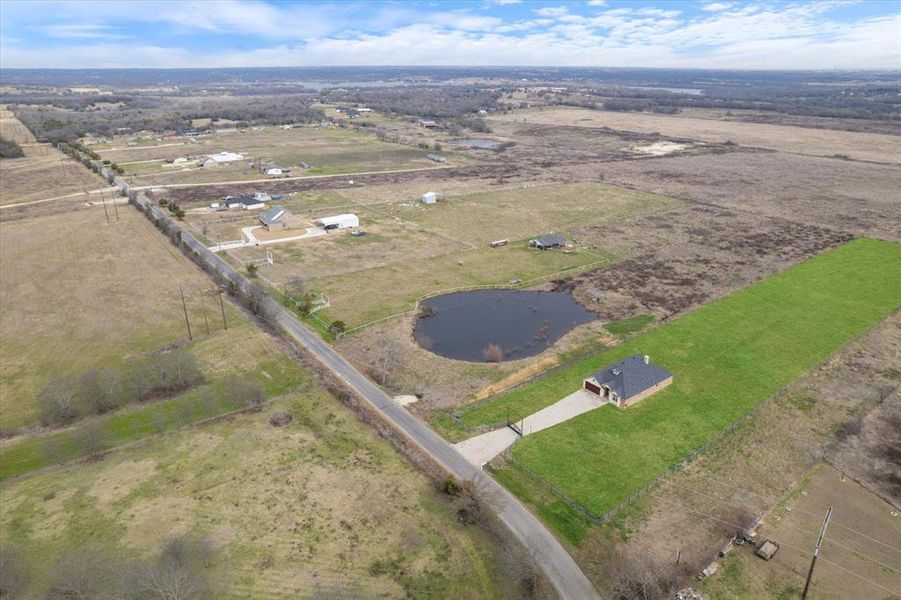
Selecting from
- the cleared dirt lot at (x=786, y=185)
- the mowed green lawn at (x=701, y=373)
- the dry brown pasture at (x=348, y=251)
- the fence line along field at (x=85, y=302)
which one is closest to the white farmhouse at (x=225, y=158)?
the fence line along field at (x=85, y=302)

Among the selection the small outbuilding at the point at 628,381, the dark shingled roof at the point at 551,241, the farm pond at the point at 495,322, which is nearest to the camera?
the small outbuilding at the point at 628,381

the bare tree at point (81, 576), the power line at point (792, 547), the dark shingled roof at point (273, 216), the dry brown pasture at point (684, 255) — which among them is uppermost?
the dark shingled roof at point (273, 216)

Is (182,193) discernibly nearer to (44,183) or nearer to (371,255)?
(44,183)

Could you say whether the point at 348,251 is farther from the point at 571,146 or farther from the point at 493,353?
the point at 571,146

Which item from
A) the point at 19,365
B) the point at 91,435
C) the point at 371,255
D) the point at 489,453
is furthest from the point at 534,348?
the point at 19,365

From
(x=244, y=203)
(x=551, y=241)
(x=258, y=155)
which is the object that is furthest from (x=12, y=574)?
(x=258, y=155)

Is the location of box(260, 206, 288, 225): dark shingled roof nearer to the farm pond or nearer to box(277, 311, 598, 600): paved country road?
the farm pond

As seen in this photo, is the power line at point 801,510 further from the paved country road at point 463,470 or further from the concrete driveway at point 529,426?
the paved country road at point 463,470
